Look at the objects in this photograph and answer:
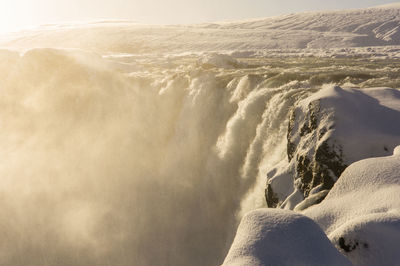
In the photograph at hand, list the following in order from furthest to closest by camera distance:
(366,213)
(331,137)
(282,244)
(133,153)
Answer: (133,153) < (331,137) < (366,213) < (282,244)

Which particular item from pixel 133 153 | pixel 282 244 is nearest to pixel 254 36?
pixel 133 153

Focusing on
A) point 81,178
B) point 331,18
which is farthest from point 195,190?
point 331,18

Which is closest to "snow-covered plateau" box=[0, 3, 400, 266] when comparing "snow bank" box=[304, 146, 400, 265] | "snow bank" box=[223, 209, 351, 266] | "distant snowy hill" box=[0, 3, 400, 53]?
"snow bank" box=[304, 146, 400, 265]

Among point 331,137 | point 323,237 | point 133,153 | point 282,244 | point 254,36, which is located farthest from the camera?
point 254,36

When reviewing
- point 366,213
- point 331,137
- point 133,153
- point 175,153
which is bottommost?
point 133,153

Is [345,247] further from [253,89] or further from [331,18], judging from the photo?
[331,18]

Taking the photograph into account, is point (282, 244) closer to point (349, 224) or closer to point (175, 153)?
point (349, 224)

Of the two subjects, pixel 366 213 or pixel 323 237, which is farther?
pixel 366 213
